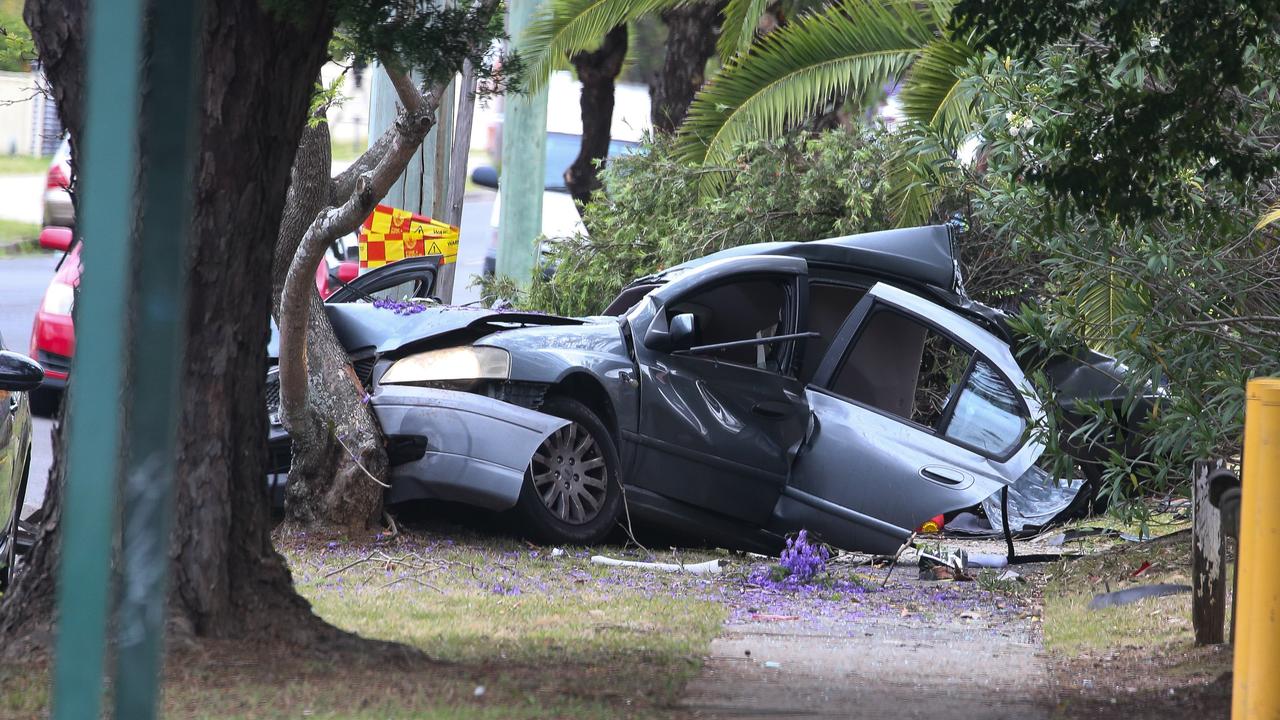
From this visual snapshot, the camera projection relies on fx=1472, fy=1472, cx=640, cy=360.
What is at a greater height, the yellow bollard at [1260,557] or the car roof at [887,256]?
the car roof at [887,256]

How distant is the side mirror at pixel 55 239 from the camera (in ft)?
42.4

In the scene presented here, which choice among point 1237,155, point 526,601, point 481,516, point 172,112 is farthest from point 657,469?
point 172,112

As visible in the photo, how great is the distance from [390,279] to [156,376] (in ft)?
23.1

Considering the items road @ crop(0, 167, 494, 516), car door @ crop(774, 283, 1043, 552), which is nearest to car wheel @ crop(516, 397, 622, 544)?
car door @ crop(774, 283, 1043, 552)

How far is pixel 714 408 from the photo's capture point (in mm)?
8758

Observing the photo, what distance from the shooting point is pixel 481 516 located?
28.5ft

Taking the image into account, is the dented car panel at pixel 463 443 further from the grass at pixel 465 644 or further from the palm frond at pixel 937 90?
the palm frond at pixel 937 90

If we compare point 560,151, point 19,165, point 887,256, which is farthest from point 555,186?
point 887,256

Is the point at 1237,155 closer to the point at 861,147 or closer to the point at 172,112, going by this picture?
the point at 172,112

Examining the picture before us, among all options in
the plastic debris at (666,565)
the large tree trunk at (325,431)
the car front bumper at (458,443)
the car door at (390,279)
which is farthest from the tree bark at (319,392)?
the plastic debris at (666,565)

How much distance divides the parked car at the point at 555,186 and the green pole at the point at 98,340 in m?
17.0

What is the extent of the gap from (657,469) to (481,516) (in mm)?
1080

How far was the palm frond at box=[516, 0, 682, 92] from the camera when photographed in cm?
1284

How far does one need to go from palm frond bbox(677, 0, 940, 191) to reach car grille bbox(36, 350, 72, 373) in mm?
5696
